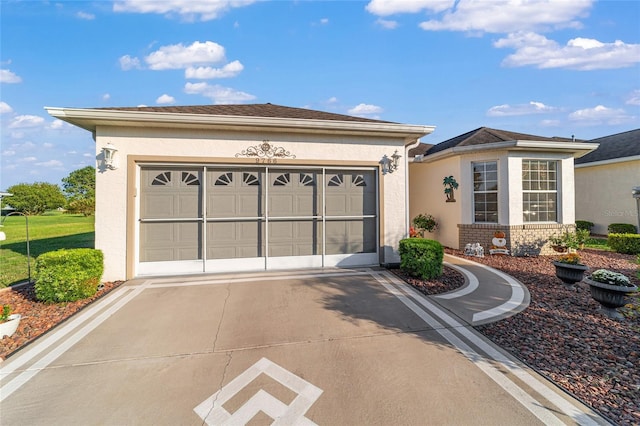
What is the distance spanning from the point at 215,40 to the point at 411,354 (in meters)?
11.3

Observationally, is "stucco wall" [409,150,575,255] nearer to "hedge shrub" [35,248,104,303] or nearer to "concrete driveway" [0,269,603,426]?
"concrete driveway" [0,269,603,426]

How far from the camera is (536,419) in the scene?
210cm

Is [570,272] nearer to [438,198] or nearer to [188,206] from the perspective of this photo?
[438,198]

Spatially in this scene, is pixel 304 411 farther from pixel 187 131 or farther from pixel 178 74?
pixel 178 74

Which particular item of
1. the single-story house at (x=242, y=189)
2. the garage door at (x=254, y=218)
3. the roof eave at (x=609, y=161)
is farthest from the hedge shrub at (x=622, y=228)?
the garage door at (x=254, y=218)

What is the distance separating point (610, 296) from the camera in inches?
157

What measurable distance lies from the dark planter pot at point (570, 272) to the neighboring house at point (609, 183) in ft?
35.7

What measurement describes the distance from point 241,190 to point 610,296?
23.5ft

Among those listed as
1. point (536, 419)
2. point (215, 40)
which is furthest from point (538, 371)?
point (215, 40)

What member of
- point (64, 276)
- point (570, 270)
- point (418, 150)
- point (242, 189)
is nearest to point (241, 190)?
point (242, 189)

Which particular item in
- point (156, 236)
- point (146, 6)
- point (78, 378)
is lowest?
point (78, 378)

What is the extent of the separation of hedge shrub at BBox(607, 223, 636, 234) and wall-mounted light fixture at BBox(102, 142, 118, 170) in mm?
19052

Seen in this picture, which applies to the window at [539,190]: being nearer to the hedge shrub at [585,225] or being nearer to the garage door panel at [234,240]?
the hedge shrub at [585,225]

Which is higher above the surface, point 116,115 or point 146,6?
point 146,6
